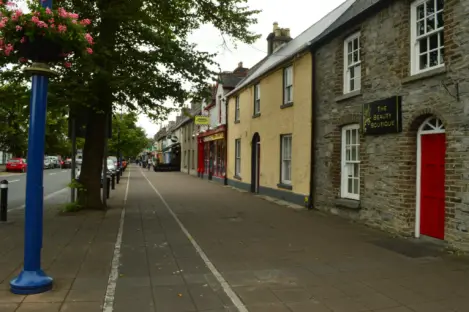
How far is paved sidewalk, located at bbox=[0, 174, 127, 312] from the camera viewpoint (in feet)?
14.8

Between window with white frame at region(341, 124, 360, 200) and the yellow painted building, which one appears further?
the yellow painted building

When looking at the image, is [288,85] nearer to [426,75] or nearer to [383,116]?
[383,116]

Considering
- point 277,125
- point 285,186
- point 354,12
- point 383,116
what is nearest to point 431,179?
point 383,116

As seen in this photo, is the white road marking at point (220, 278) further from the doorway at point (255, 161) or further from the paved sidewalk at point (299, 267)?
the doorway at point (255, 161)

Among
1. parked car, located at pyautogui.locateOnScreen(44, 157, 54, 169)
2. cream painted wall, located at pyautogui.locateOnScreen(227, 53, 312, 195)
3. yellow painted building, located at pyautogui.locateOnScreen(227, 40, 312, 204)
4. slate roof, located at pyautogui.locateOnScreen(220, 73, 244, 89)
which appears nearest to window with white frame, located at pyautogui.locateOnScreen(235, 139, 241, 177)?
yellow painted building, located at pyautogui.locateOnScreen(227, 40, 312, 204)

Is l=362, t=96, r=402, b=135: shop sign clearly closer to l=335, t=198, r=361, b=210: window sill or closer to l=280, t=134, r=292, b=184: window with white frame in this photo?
l=335, t=198, r=361, b=210: window sill

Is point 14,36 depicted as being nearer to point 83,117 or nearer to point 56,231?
point 56,231

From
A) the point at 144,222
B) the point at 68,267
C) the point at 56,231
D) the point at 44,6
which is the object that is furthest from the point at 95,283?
the point at 144,222

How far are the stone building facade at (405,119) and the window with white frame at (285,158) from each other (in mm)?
3385

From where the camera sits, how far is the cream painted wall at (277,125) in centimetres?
1340

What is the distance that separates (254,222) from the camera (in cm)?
1043

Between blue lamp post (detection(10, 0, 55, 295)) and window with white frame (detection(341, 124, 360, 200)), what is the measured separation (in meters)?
7.86

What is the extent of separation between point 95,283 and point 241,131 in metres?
16.2

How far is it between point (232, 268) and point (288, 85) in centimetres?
1023
